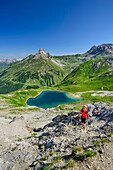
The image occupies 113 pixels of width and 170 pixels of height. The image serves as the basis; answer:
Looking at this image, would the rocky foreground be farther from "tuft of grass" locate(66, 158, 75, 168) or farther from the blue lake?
the blue lake

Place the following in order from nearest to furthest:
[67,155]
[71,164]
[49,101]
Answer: [71,164], [67,155], [49,101]

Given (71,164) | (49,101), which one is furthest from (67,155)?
(49,101)

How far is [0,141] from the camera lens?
56.8ft

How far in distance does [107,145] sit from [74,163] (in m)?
3.74

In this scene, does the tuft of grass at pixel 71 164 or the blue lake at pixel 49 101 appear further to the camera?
the blue lake at pixel 49 101

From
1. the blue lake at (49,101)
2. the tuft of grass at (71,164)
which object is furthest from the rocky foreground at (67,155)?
the blue lake at (49,101)

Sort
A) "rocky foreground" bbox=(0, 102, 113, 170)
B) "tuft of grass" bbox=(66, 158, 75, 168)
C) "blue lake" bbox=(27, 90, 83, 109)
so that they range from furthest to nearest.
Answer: "blue lake" bbox=(27, 90, 83, 109), "rocky foreground" bbox=(0, 102, 113, 170), "tuft of grass" bbox=(66, 158, 75, 168)

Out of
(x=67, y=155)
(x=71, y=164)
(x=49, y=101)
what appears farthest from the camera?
(x=49, y=101)

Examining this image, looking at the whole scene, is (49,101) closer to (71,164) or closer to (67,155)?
(67,155)

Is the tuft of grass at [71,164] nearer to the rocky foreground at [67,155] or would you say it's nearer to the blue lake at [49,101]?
the rocky foreground at [67,155]

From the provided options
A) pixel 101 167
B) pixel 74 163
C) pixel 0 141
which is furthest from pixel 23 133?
pixel 101 167

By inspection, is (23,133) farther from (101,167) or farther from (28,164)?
(101,167)

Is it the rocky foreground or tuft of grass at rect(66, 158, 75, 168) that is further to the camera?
the rocky foreground

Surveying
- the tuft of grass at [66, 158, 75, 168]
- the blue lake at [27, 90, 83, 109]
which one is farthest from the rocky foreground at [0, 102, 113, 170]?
the blue lake at [27, 90, 83, 109]
